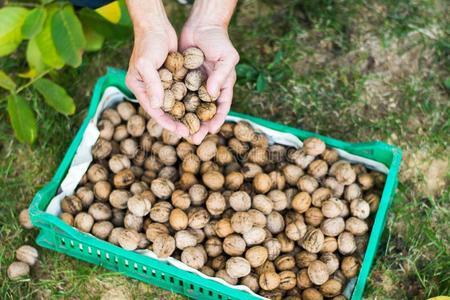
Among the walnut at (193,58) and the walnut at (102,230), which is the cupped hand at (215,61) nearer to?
the walnut at (193,58)

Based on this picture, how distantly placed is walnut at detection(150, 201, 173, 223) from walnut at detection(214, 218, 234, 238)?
0.26 meters

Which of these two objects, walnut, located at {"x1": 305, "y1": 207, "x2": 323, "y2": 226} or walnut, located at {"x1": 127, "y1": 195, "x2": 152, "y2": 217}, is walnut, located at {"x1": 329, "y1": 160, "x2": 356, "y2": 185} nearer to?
walnut, located at {"x1": 305, "y1": 207, "x2": 323, "y2": 226}

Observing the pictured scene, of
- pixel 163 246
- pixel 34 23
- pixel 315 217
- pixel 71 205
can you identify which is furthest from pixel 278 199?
pixel 34 23

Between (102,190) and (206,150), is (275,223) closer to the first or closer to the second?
(206,150)

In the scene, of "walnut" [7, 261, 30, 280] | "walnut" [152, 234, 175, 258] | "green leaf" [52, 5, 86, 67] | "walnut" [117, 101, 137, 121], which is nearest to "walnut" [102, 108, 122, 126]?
"walnut" [117, 101, 137, 121]

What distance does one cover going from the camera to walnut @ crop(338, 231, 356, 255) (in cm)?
321

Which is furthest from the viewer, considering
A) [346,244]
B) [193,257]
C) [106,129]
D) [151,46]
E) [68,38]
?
[106,129]

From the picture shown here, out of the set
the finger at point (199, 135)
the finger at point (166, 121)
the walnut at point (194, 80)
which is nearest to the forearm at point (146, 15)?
the walnut at point (194, 80)

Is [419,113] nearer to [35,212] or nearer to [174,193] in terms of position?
[174,193]

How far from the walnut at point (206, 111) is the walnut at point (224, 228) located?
1.70ft

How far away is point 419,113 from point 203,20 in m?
1.53

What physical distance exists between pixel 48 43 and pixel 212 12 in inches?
38.1

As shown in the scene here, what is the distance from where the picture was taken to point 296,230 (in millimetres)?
3209

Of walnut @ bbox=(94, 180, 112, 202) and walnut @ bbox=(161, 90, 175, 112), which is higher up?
walnut @ bbox=(161, 90, 175, 112)
